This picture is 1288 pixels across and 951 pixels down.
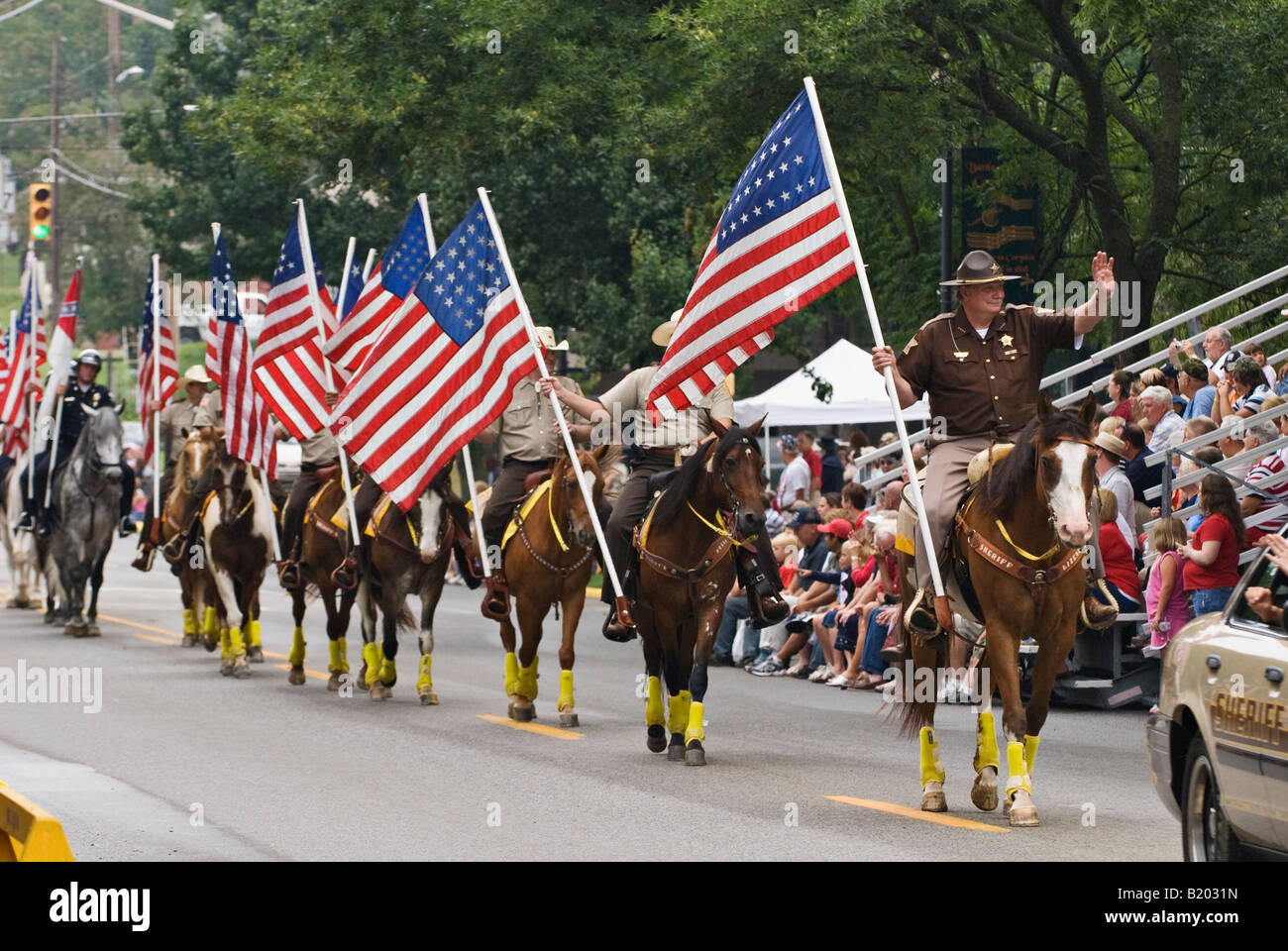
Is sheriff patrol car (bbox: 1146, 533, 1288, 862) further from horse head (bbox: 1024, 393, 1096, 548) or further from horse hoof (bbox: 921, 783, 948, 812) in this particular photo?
horse hoof (bbox: 921, 783, 948, 812)

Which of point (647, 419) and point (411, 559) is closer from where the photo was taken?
point (647, 419)

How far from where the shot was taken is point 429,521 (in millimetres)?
17750

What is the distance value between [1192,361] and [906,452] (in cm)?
729

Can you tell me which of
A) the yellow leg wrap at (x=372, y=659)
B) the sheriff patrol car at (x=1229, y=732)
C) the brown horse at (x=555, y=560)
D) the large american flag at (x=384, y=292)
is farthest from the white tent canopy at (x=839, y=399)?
the sheriff patrol car at (x=1229, y=732)

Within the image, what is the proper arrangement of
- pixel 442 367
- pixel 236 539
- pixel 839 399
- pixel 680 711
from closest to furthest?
pixel 680 711 → pixel 442 367 → pixel 236 539 → pixel 839 399

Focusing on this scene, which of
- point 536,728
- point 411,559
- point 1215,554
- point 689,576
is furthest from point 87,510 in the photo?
point 1215,554

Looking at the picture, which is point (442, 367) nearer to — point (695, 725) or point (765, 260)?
point (695, 725)

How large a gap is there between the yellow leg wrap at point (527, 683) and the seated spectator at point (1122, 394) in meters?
5.72

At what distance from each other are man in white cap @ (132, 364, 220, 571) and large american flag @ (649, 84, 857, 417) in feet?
34.3

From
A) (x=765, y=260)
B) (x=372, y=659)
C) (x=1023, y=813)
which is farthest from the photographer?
(x=372, y=659)

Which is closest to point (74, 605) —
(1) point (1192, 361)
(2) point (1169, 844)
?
(1) point (1192, 361)

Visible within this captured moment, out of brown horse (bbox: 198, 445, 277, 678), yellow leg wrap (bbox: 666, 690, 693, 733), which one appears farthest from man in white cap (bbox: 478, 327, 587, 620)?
brown horse (bbox: 198, 445, 277, 678)

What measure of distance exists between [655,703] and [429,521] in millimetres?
3816

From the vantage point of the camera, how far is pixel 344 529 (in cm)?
1900
